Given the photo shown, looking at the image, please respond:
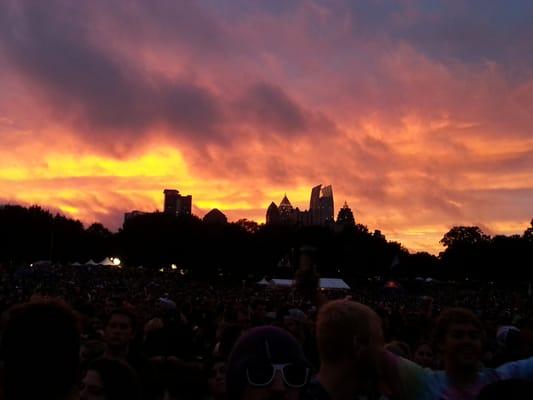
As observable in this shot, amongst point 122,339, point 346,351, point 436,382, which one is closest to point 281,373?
point 346,351

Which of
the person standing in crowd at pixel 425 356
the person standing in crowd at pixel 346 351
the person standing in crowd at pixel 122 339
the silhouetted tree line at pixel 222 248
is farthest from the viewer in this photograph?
the silhouetted tree line at pixel 222 248

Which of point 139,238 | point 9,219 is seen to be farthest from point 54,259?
point 139,238

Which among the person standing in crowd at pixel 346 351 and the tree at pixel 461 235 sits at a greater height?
the tree at pixel 461 235

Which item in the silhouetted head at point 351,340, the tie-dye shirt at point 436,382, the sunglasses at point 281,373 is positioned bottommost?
the tie-dye shirt at point 436,382

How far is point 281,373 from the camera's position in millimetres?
2791

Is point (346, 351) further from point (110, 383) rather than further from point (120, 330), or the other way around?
point (120, 330)

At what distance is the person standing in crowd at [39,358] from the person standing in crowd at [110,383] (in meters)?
1.45

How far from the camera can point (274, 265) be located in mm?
99625

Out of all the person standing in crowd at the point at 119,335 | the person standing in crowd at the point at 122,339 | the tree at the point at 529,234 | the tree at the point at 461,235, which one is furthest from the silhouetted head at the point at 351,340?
the tree at the point at 461,235

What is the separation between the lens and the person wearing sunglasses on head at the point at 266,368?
2770 millimetres

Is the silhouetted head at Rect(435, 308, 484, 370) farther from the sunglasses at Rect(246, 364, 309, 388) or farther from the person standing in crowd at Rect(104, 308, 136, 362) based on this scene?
the person standing in crowd at Rect(104, 308, 136, 362)

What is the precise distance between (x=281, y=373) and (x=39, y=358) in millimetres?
989

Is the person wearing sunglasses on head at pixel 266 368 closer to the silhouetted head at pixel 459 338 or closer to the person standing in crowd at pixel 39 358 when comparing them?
the person standing in crowd at pixel 39 358

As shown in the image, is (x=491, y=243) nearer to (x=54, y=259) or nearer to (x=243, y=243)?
(x=243, y=243)
